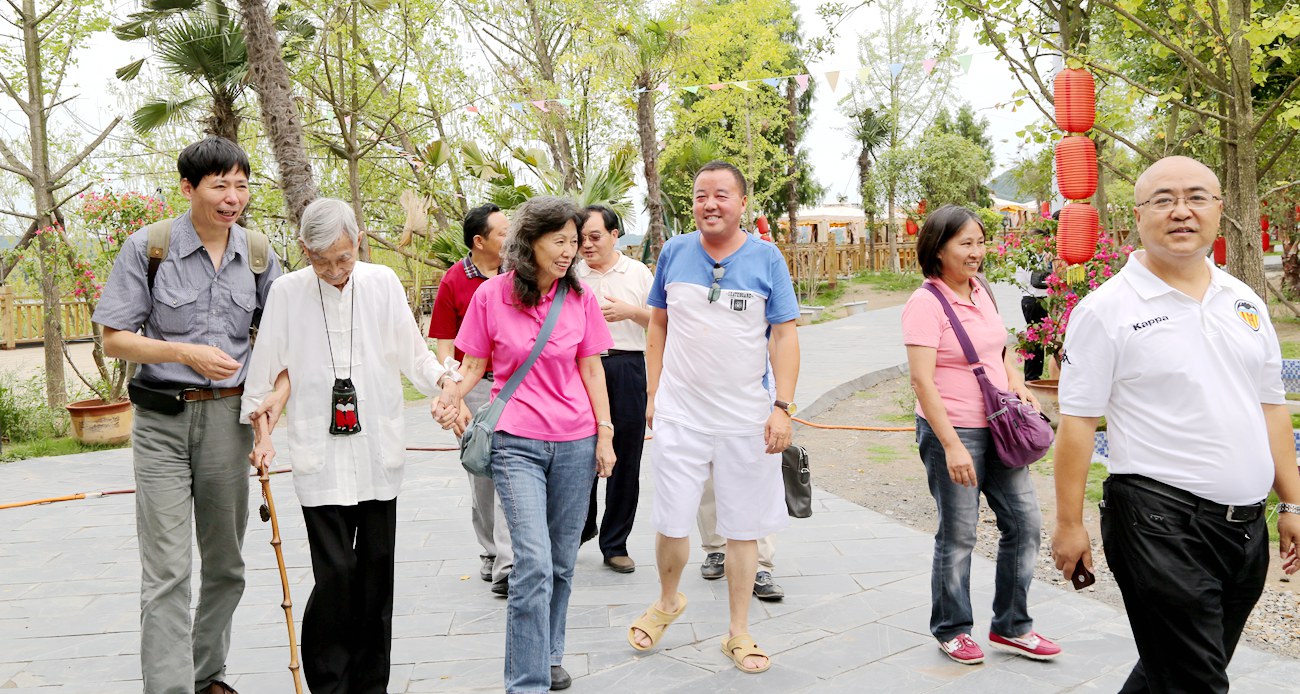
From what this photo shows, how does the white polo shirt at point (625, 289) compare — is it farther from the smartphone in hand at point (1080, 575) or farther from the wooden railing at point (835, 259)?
the wooden railing at point (835, 259)

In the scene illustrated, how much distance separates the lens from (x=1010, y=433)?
3645 millimetres

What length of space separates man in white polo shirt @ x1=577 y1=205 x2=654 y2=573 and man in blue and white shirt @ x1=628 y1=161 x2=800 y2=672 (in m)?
1.08

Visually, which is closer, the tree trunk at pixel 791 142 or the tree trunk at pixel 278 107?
the tree trunk at pixel 278 107

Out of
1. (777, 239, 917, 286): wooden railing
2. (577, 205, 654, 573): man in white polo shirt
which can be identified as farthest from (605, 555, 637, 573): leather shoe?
(777, 239, 917, 286): wooden railing

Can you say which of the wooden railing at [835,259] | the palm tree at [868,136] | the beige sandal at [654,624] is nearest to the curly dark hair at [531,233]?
the beige sandal at [654,624]

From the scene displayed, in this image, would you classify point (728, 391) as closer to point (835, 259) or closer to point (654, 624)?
point (654, 624)

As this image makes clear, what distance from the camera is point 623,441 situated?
5.17 m

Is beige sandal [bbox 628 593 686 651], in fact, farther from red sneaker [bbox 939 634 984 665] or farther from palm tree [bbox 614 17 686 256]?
palm tree [bbox 614 17 686 256]

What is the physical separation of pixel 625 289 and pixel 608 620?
1645mm

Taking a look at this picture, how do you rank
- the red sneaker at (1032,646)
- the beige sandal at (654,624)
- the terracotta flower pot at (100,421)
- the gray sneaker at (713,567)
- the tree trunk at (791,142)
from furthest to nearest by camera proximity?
the tree trunk at (791,142) → the terracotta flower pot at (100,421) → the gray sneaker at (713,567) → the beige sandal at (654,624) → the red sneaker at (1032,646)

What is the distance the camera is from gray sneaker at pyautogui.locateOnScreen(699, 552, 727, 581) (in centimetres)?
503

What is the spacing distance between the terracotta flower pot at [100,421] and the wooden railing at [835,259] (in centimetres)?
1857

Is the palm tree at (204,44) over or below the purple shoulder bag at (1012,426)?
over

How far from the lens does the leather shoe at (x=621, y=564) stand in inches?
205
